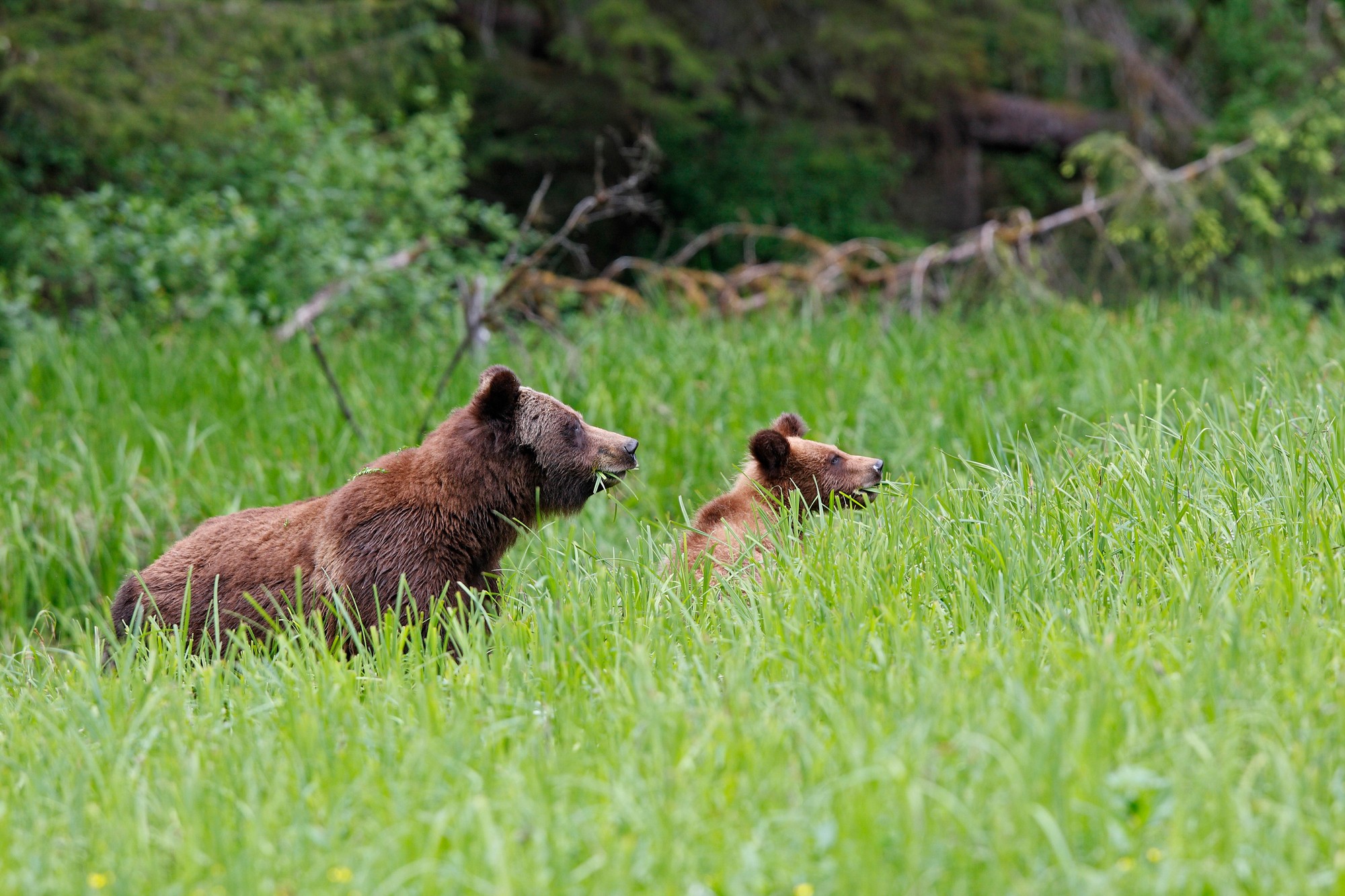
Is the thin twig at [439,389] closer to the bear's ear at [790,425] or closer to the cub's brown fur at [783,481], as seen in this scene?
the bear's ear at [790,425]

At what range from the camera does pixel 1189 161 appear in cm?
1656

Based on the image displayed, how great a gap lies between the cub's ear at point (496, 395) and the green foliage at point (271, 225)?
227 inches

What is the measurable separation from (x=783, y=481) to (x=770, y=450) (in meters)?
0.17

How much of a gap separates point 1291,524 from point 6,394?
715 cm

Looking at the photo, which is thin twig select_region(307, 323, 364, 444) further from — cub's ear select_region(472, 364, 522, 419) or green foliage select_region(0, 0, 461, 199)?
green foliage select_region(0, 0, 461, 199)

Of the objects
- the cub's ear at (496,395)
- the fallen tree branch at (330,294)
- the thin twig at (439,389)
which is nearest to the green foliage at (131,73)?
the fallen tree branch at (330,294)

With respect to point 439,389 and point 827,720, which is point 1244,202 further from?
point 827,720

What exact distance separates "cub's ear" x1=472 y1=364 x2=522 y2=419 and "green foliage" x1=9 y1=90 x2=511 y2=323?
5753mm

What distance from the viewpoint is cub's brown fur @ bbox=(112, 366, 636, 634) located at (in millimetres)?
4293

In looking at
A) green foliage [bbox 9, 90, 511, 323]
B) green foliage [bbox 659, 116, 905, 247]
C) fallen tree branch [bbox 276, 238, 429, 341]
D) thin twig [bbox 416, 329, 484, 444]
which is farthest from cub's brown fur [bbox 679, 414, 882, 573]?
green foliage [bbox 659, 116, 905, 247]

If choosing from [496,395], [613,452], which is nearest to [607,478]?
[613,452]

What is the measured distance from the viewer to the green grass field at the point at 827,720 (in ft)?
7.71

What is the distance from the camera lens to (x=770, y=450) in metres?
5.14

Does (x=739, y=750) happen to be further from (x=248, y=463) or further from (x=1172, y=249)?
(x=1172, y=249)
